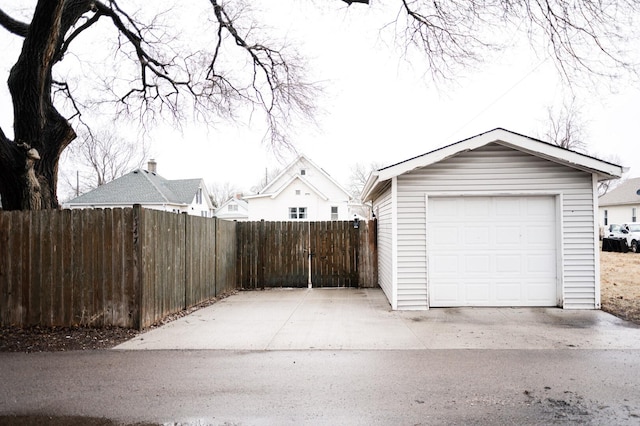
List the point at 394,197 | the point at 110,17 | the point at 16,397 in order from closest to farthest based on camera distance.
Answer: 1. the point at 16,397
2. the point at 394,197
3. the point at 110,17

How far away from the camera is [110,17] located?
42.2 ft

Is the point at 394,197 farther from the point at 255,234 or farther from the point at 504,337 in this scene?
the point at 255,234

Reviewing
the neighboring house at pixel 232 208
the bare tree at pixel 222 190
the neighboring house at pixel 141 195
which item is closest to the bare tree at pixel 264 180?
the bare tree at pixel 222 190

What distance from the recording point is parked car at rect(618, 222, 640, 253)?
24250 mm

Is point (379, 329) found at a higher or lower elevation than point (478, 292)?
lower

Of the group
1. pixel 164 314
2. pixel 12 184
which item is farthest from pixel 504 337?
pixel 12 184

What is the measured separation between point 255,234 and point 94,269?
6.19m

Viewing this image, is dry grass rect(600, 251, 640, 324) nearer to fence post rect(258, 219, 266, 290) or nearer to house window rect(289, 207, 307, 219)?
fence post rect(258, 219, 266, 290)

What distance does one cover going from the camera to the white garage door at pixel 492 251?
374 inches

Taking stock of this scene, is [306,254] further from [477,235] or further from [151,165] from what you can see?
[151,165]

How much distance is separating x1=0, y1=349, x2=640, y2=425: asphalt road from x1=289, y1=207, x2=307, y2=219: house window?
23.8 m

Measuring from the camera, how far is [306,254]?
528 inches

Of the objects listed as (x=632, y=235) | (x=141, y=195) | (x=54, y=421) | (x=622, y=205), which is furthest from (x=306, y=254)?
(x=622, y=205)

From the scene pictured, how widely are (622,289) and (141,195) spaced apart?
29047 millimetres
